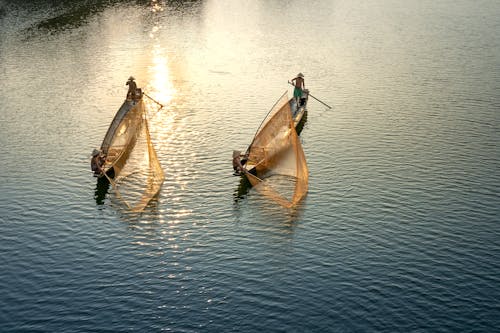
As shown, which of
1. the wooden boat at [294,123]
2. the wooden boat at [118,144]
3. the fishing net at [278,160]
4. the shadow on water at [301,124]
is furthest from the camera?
the shadow on water at [301,124]

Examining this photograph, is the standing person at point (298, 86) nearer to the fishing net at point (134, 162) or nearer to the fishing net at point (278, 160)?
the fishing net at point (278, 160)

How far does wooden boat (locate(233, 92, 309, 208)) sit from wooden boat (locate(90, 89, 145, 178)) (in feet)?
29.1

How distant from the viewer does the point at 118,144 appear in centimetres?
4900

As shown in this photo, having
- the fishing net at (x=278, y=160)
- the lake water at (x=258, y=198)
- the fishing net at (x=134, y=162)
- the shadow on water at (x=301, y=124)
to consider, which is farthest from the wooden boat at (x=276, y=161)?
the shadow on water at (x=301, y=124)

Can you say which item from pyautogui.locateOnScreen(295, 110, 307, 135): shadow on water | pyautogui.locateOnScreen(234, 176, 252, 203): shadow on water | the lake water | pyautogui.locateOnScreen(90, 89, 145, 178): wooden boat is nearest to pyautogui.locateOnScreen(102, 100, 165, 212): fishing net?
pyautogui.locateOnScreen(90, 89, 145, 178): wooden boat

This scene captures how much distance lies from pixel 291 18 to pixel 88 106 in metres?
50.9

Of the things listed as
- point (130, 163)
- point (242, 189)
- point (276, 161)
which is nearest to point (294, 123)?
point (276, 161)

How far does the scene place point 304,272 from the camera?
35.3 metres

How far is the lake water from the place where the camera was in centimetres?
3262

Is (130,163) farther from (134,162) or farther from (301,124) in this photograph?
(301,124)

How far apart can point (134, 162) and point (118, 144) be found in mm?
2079

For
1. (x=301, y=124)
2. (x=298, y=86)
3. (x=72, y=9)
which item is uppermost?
(x=72, y=9)

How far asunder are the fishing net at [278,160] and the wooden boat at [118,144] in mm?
9628

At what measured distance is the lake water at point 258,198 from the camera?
32625 mm
